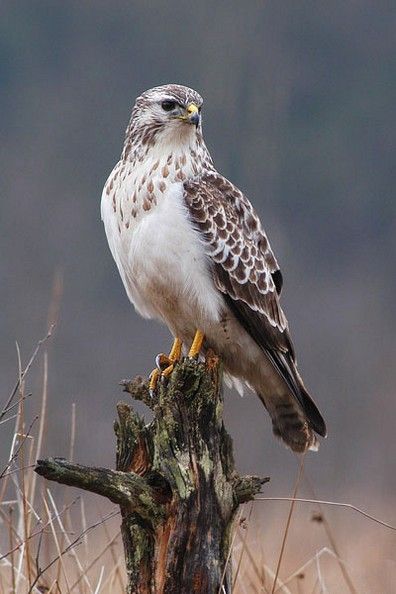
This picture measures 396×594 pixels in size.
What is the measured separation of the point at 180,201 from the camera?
5.38 metres

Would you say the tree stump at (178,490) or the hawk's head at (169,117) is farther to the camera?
the hawk's head at (169,117)

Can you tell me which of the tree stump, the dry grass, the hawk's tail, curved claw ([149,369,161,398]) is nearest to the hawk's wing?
the hawk's tail

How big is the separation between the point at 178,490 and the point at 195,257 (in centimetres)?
126

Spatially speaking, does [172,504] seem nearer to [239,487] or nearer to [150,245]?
[239,487]

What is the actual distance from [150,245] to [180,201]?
0.24 m

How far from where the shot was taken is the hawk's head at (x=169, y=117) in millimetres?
5559

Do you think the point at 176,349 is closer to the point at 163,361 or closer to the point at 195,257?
the point at 163,361

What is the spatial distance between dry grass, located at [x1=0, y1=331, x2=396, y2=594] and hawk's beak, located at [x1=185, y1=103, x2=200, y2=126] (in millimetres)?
1134

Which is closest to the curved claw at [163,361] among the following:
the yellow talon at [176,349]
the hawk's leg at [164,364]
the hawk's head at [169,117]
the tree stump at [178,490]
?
the hawk's leg at [164,364]

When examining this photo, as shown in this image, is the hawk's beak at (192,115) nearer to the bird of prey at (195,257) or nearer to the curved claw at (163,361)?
the bird of prey at (195,257)

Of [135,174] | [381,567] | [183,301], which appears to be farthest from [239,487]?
[381,567]

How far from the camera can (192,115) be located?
5520mm

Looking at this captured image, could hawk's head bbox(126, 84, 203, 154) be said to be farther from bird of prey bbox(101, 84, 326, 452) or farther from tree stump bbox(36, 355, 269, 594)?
tree stump bbox(36, 355, 269, 594)

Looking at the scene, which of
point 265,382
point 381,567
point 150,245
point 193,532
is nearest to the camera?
point 193,532
